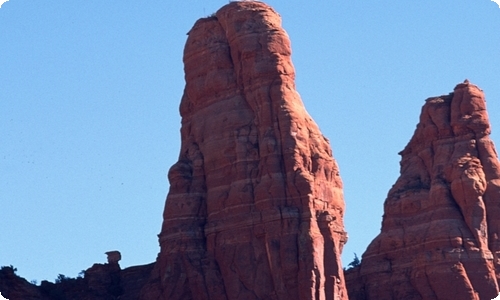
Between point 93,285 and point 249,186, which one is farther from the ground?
point 249,186

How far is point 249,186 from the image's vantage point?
102 m

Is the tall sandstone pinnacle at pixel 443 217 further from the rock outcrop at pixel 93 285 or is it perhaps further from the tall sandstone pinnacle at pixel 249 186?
the rock outcrop at pixel 93 285

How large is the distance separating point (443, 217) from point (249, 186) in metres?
19.9

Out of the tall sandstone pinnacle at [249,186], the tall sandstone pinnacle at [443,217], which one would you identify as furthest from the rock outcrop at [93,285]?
the tall sandstone pinnacle at [443,217]

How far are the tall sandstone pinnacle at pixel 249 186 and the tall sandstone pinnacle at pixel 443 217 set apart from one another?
1339 centimetres

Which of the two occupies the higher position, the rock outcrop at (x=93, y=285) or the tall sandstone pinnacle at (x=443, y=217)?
the tall sandstone pinnacle at (x=443, y=217)

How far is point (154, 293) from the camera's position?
341 ft

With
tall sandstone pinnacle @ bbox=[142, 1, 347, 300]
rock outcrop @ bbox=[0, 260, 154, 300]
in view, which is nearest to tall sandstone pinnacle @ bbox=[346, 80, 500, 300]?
tall sandstone pinnacle @ bbox=[142, 1, 347, 300]

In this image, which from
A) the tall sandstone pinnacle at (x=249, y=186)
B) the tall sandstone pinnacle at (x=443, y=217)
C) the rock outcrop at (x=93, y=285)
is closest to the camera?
the tall sandstone pinnacle at (x=249, y=186)

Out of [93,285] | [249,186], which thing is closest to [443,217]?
[249,186]

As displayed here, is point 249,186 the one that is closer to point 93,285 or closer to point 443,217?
point 93,285

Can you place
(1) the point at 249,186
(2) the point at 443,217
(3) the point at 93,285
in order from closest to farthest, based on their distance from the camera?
1. (1) the point at 249,186
2. (3) the point at 93,285
3. (2) the point at 443,217

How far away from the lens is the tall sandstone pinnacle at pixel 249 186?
332ft

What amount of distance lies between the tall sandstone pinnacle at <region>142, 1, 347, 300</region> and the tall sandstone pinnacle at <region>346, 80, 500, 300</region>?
1339cm
